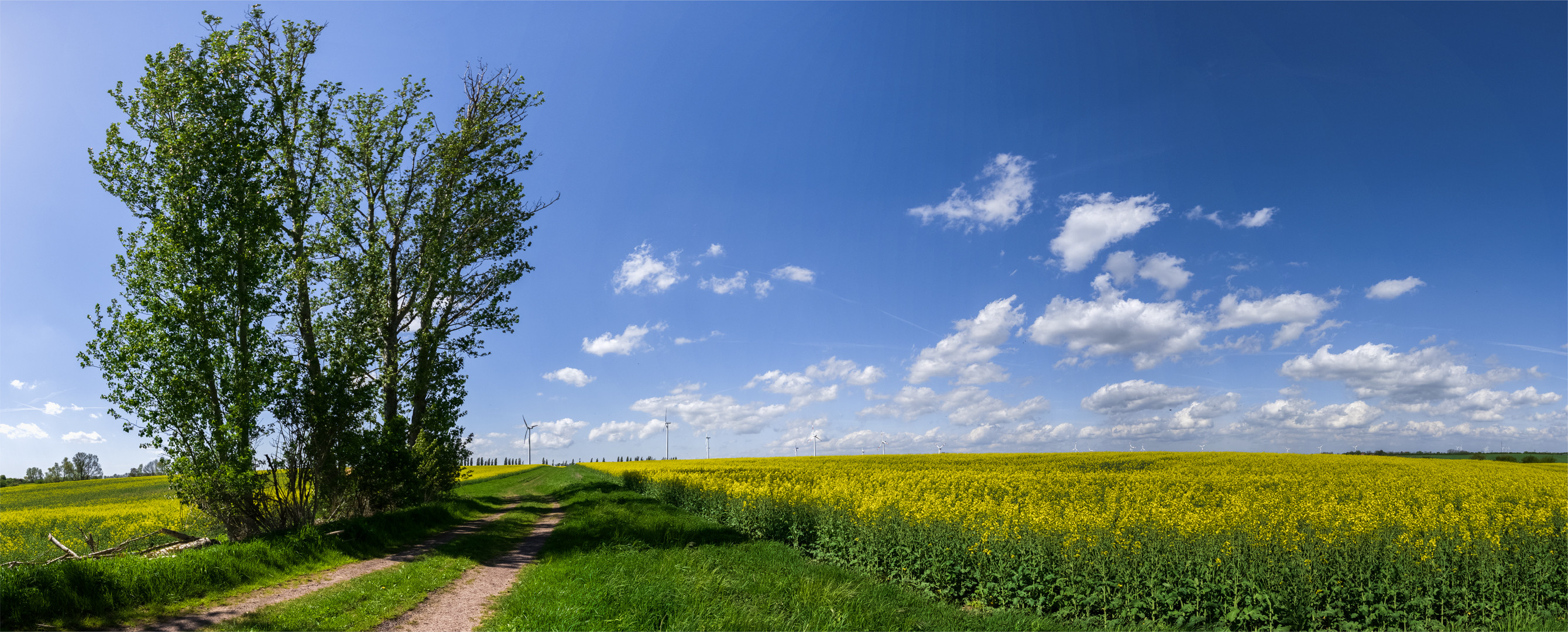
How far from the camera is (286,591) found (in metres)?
10.5

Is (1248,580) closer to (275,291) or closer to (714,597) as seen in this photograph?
(714,597)

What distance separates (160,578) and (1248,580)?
15.1 meters

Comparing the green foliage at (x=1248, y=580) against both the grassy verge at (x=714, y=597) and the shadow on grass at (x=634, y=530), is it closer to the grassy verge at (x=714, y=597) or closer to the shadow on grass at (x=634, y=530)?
the grassy verge at (x=714, y=597)

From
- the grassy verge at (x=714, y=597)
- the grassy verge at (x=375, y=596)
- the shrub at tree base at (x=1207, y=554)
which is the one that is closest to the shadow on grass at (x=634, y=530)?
the grassy verge at (x=714, y=597)

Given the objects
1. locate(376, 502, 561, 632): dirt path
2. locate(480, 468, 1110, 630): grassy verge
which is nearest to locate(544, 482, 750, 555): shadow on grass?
locate(480, 468, 1110, 630): grassy verge

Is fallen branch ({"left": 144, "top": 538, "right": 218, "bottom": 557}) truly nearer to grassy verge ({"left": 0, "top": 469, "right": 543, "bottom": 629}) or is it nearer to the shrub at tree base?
grassy verge ({"left": 0, "top": 469, "right": 543, "bottom": 629})

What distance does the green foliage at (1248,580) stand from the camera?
28.0 ft

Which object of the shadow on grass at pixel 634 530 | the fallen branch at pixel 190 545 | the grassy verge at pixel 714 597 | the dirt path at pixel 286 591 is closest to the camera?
the grassy verge at pixel 714 597

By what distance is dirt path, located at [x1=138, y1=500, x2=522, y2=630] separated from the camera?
27.7 feet

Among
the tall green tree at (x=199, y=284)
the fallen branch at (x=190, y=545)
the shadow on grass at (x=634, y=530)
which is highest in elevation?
the tall green tree at (x=199, y=284)

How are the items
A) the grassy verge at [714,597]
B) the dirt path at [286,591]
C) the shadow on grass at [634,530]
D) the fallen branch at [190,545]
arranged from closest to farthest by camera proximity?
the grassy verge at [714,597] → the dirt path at [286,591] → the fallen branch at [190,545] → the shadow on grass at [634,530]

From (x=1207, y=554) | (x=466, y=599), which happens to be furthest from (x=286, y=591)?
(x=1207, y=554)

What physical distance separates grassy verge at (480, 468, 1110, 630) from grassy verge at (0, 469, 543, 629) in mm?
4224

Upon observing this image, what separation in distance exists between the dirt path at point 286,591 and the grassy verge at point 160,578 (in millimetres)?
325
